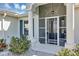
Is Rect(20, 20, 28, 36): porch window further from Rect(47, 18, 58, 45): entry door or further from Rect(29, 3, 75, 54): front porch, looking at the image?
Rect(47, 18, 58, 45): entry door

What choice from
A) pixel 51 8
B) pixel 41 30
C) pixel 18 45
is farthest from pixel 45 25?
pixel 18 45

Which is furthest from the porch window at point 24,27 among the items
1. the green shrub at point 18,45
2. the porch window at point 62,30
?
the green shrub at point 18,45

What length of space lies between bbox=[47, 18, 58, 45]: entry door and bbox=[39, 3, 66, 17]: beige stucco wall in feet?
1.44

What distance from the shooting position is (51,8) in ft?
34.4

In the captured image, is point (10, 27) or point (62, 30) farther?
point (62, 30)

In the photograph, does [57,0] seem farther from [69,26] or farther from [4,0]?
[69,26]

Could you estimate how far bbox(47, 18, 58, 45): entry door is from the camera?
10.3m

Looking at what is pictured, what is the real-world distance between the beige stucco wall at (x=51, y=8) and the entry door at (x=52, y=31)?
0.44 meters

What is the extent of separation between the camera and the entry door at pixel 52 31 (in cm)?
1031

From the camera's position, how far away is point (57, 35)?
33.6ft

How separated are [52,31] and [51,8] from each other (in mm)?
1457

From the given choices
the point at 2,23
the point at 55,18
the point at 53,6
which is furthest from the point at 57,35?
the point at 2,23

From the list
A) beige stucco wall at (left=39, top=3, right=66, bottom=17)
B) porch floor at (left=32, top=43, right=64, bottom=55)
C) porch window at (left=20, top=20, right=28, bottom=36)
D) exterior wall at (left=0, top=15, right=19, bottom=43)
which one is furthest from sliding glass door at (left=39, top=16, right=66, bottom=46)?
exterior wall at (left=0, top=15, right=19, bottom=43)

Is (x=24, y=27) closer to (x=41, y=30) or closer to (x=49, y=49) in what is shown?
(x=41, y=30)
